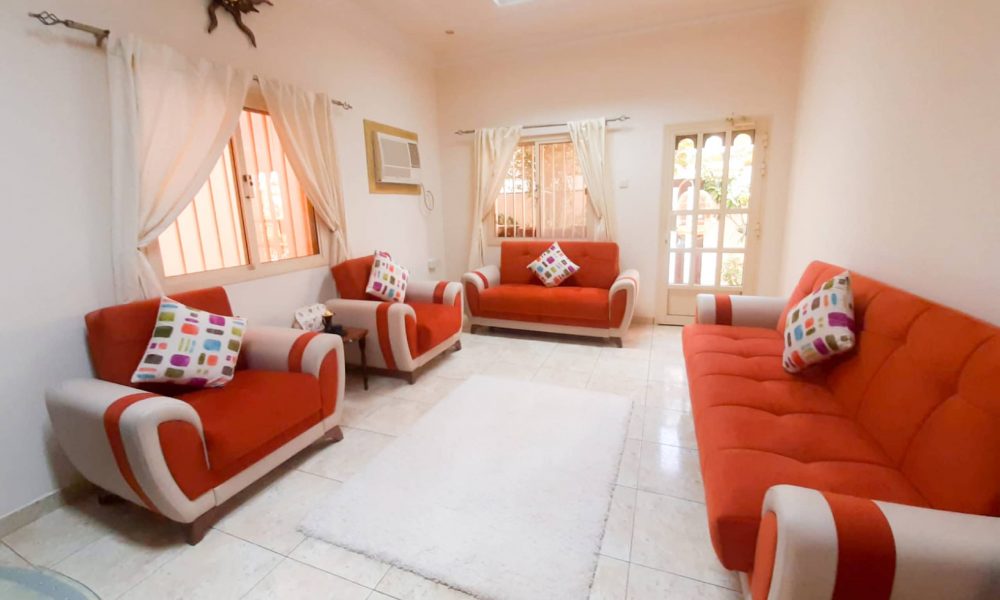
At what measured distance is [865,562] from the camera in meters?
0.87

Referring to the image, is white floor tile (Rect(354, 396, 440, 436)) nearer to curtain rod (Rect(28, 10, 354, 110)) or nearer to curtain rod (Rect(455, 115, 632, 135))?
curtain rod (Rect(28, 10, 354, 110))

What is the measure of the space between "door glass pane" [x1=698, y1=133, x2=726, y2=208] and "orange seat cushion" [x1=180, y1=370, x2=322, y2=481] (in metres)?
3.79

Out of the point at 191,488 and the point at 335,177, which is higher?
the point at 335,177

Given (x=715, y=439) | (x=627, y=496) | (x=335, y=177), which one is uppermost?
(x=335, y=177)

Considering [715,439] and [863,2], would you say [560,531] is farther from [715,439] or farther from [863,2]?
[863,2]

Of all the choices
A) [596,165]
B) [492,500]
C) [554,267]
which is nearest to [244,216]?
[492,500]

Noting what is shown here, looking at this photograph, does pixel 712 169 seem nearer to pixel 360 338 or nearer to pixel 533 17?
pixel 533 17

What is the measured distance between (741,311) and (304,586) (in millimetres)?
2801

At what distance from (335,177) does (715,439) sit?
10.2 feet

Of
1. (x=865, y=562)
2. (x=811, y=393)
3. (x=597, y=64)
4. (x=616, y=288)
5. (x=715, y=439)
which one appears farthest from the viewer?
(x=597, y=64)

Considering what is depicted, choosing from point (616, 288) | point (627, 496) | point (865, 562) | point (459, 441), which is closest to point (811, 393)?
point (627, 496)

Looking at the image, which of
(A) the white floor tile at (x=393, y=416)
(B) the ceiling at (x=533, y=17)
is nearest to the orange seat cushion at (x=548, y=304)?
(A) the white floor tile at (x=393, y=416)

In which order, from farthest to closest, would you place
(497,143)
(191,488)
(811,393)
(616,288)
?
1. (497,143)
2. (616,288)
3. (811,393)
4. (191,488)

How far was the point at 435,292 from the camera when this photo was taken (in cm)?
364
